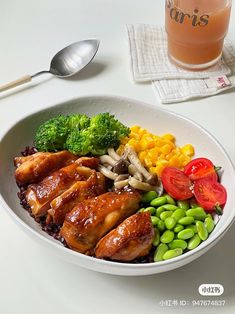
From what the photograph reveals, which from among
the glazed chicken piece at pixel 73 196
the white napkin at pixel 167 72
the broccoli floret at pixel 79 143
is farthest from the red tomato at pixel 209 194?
the white napkin at pixel 167 72

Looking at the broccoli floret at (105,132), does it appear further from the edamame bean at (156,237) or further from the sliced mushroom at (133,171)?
the edamame bean at (156,237)

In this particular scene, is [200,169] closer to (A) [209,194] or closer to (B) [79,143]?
(A) [209,194]

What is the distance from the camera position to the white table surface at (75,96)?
1943mm

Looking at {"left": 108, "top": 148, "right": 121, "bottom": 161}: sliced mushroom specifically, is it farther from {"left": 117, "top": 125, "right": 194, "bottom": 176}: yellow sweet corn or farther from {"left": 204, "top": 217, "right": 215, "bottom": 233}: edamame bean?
{"left": 204, "top": 217, "right": 215, "bottom": 233}: edamame bean

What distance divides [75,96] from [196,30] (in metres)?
0.68

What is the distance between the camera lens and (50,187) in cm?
207

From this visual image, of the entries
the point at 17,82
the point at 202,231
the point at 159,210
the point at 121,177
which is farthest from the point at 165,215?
the point at 17,82

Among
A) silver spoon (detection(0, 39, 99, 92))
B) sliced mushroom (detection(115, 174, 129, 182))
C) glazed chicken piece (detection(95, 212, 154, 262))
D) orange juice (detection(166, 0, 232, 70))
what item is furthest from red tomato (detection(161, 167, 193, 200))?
silver spoon (detection(0, 39, 99, 92))

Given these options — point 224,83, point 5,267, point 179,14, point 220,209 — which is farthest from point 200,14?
point 5,267

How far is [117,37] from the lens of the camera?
3.15 metres

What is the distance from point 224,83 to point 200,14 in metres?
0.35

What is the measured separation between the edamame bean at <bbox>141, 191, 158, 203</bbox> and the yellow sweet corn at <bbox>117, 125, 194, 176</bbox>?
0.13 meters

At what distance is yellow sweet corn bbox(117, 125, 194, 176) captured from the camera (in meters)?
2.25

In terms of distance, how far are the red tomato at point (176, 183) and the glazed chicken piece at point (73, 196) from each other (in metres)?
0.24
